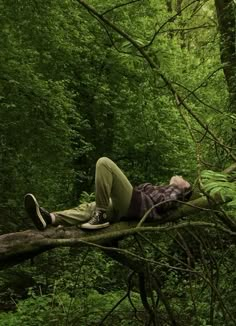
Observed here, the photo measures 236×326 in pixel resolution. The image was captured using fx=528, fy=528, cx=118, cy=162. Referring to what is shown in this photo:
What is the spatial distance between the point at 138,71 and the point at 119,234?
9.61 m

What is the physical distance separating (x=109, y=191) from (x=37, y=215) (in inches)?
25.8

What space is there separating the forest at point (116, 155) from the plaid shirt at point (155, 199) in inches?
3.0

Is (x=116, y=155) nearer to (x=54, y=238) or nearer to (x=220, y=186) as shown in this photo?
(x=54, y=238)

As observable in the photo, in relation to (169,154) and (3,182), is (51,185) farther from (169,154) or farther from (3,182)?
(169,154)

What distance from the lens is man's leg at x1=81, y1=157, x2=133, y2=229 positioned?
4296 millimetres

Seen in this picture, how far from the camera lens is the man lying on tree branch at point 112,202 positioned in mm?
A: 4188

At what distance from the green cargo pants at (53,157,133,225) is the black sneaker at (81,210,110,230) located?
0.08 meters

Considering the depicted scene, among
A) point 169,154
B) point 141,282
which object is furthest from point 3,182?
point 141,282

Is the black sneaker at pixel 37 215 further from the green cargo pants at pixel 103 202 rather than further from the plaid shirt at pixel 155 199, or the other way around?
the plaid shirt at pixel 155 199

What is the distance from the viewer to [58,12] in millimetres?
9898

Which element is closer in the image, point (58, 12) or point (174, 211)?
point (174, 211)

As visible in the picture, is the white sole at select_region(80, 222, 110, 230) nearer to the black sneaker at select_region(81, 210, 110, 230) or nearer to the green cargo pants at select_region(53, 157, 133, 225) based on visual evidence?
the black sneaker at select_region(81, 210, 110, 230)

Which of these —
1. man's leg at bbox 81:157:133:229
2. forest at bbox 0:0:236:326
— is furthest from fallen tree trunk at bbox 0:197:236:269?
man's leg at bbox 81:157:133:229

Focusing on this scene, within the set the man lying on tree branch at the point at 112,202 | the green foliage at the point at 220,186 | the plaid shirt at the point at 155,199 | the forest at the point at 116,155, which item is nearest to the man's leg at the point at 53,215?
the man lying on tree branch at the point at 112,202
